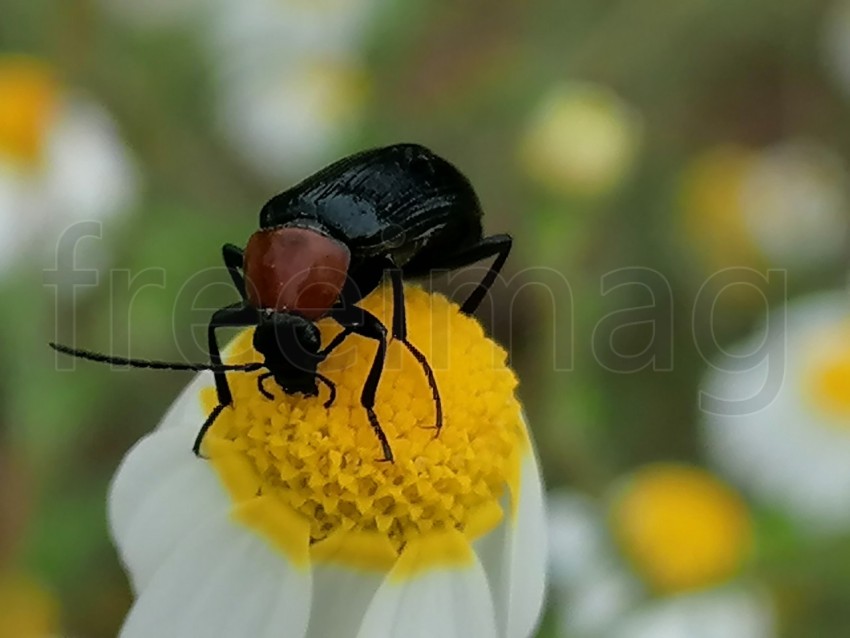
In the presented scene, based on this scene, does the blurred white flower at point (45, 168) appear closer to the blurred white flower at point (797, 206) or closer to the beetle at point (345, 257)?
the beetle at point (345, 257)

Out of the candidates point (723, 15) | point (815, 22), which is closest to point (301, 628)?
point (723, 15)

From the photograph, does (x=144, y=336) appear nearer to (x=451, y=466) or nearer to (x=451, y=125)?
(x=451, y=125)

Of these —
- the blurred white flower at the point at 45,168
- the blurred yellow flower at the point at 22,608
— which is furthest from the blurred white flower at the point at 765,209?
the blurred yellow flower at the point at 22,608

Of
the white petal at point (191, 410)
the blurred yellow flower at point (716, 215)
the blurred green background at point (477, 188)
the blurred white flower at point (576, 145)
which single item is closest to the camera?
the white petal at point (191, 410)

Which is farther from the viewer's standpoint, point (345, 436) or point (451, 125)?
point (451, 125)

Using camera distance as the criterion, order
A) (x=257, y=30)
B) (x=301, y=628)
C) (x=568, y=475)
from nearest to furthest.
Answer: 1. (x=301, y=628)
2. (x=568, y=475)
3. (x=257, y=30)

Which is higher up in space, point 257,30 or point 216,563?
point 257,30

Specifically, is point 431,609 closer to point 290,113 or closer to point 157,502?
point 157,502
